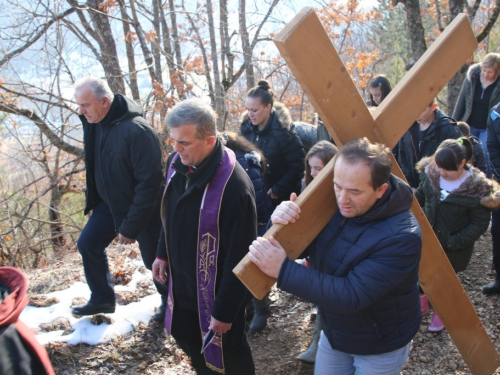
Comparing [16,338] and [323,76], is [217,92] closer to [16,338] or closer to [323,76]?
[323,76]

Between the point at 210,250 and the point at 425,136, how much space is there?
8.85ft

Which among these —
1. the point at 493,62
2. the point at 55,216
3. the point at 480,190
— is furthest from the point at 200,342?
the point at 55,216

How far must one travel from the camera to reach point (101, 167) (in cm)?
355

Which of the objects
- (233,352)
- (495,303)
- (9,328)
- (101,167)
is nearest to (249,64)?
(101,167)

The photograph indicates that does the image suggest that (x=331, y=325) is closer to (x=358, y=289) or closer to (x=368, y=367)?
(x=368, y=367)

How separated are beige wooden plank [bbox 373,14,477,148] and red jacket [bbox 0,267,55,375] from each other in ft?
5.39

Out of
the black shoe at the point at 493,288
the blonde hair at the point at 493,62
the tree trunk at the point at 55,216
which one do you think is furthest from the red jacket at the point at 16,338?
the tree trunk at the point at 55,216

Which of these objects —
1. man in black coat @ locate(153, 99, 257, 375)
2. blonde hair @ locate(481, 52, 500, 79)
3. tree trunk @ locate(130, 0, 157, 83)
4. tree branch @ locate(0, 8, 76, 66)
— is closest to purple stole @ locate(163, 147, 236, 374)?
man in black coat @ locate(153, 99, 257, 375)

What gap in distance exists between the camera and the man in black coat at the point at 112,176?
3.45m

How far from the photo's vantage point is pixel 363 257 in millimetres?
1733

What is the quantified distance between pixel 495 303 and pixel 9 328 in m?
3.67

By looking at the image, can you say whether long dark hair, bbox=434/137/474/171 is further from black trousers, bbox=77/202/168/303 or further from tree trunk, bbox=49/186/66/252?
tree trunk, bbox=49/186/66/252

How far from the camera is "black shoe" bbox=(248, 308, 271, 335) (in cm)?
377

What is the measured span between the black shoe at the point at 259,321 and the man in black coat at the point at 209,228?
1.22 m
